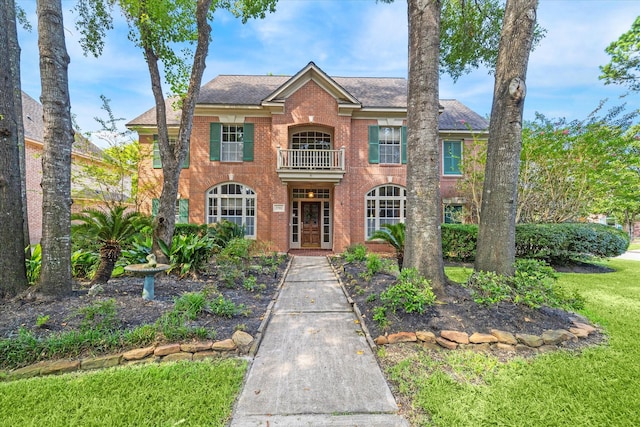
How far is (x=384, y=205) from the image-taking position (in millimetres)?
12742

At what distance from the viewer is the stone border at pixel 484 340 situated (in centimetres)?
339

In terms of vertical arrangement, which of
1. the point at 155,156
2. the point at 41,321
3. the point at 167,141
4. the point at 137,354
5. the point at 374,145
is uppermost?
the point at 374,145

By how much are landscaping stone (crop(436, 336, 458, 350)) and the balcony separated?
879 centimetres

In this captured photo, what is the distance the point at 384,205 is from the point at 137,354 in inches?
433

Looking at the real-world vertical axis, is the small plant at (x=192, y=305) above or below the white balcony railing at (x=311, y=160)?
below

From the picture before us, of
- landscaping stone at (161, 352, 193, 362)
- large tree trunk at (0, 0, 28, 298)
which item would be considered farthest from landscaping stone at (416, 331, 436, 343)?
large tree trunk at (0, 0, 28, 298)

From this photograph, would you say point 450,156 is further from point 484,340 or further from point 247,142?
point 484,340

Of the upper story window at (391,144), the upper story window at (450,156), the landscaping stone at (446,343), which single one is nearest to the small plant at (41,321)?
the landscaping stone at (446,343)

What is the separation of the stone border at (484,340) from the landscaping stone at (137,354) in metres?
2.66

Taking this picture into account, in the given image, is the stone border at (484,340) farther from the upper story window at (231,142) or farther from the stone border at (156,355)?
the upper story window at (231,142)

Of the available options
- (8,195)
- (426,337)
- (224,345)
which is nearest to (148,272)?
(224,345)

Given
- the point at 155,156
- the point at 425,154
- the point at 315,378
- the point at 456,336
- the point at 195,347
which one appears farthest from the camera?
the point at 155,156

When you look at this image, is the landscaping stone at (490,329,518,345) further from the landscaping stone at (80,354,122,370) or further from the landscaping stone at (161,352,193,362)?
the landscaping stone at (80,354,122,370)

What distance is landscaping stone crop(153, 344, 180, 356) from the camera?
3230 millimetres
